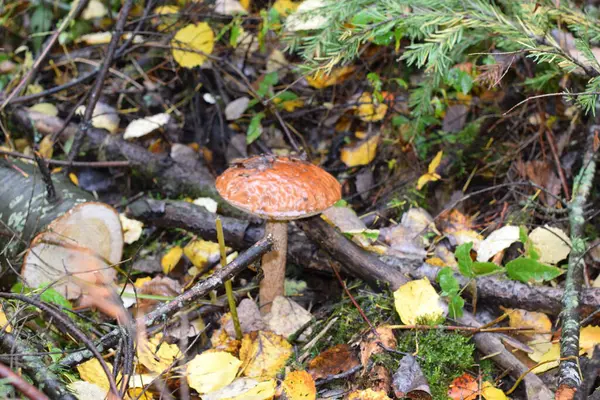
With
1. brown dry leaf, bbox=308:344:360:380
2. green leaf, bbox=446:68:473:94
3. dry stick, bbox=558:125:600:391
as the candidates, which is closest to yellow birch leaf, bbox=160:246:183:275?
brown dry leaf, bbox=308:344:360:380

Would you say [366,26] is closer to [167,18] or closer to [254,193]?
[254,193]

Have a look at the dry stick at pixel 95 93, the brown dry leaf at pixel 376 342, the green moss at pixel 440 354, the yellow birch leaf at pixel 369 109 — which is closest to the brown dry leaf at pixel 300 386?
the brown dry leaf at pixel 376 342

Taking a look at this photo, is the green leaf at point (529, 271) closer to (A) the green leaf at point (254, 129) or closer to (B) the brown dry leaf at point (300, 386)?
(B) the brown dry leaf at point (300, 386)

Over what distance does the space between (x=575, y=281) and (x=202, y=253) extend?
200cm

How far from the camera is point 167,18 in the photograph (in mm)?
4621

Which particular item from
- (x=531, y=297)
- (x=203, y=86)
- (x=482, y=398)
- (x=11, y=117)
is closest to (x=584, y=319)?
(x=531, y=297)

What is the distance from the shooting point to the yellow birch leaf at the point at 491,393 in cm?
230

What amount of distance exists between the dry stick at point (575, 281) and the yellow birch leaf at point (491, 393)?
28 centimetres

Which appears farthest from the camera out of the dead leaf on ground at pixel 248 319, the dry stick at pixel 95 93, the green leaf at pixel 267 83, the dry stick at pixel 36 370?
the green leaf at pixel 267 83

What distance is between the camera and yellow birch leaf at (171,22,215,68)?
416 centimetres

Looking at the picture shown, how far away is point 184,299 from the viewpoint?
2.30m

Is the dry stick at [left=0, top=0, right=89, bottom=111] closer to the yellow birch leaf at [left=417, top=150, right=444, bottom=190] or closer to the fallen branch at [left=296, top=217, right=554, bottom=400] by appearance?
the fallen branch at [left=296, top=217, right=554, bottom=400]

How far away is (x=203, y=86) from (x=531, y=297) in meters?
2.98

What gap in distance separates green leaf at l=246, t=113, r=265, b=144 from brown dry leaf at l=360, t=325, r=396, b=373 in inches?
72.6
